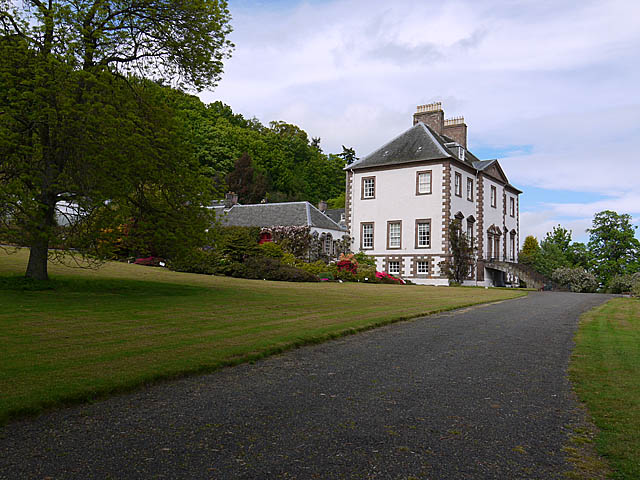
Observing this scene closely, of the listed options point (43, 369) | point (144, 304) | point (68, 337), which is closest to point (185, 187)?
point (144, 304)

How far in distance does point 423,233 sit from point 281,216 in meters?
10.9

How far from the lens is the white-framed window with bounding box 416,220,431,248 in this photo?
36.8 metres

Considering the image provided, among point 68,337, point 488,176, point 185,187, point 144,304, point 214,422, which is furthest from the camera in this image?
point 488,176

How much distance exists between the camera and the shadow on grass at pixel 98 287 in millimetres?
14828

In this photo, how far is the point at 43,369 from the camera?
638cm

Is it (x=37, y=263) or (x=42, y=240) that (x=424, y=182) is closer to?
(x=37, y=263)

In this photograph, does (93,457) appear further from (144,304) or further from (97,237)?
(97,237)

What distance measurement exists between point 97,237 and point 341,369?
9.65 metres

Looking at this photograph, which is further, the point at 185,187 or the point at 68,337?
the point at 185,187

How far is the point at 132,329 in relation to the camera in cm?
956

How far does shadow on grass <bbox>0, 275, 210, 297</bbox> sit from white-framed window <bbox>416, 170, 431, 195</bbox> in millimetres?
21693

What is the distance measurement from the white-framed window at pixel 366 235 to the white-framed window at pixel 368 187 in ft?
7.09

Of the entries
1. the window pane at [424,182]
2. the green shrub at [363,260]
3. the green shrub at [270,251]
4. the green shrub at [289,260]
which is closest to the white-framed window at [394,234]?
the green shrub at [363,260]

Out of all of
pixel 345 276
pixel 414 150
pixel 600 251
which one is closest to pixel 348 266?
pixel 345 276
